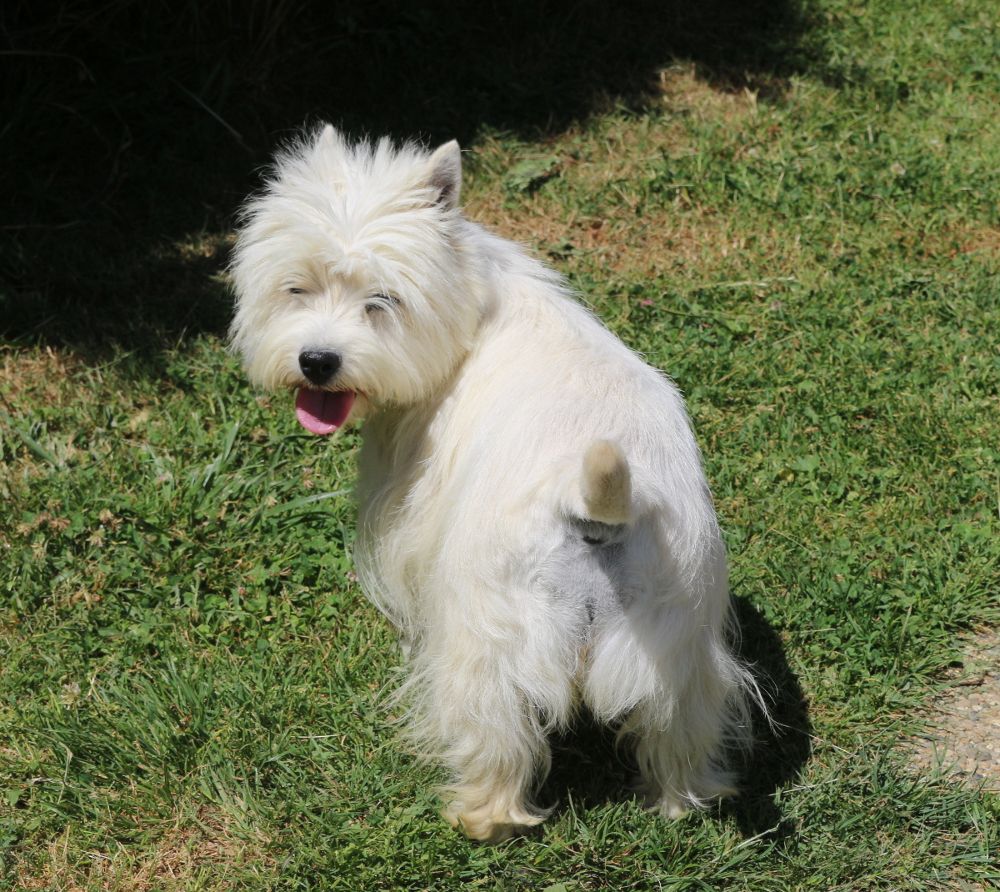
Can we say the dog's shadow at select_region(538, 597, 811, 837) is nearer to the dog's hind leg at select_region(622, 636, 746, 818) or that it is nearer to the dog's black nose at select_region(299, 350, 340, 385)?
the dog's hind leg at select_region(622, 636, 746, 818)

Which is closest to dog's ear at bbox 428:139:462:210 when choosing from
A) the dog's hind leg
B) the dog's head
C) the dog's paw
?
the dog's head

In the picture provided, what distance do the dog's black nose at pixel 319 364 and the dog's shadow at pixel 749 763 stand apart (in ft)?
4.44

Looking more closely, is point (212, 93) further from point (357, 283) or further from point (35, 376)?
point (357, 283)

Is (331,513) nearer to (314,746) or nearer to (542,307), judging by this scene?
(314,746)

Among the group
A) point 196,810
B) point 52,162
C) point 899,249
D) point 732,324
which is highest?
point 899,249

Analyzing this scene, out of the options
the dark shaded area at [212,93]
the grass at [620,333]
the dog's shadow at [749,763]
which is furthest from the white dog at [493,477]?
the dark shaded area at [212,93]

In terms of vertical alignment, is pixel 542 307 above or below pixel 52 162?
above

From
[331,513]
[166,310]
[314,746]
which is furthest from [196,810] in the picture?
[166,310]

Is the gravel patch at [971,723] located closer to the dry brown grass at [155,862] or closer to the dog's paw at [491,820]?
the dog's paw at [491,820]

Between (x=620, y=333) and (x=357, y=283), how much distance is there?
2374 millimetres

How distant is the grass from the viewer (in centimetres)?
329

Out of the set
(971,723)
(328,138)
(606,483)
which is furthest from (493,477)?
(971,723)

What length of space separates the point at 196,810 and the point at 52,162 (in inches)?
159

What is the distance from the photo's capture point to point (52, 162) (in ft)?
19.2
